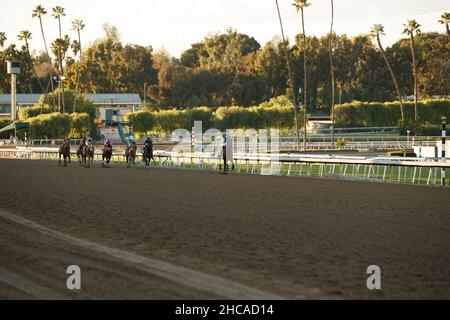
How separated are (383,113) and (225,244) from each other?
86467mm

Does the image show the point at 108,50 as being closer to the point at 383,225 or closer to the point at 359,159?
the point at 359,159

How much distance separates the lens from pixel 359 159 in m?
30.5

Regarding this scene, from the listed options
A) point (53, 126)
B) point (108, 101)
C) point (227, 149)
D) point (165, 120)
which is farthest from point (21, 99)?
point (227, 149)

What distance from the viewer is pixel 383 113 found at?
314ft

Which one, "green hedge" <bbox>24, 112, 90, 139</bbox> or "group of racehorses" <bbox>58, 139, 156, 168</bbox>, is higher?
"green hedge" <bbox>24, 112, 90, 139</bbox>

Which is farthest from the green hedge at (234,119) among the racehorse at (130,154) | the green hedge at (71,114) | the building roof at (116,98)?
the racehorse at (130,154)

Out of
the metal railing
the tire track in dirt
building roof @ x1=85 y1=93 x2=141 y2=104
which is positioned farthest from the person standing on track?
building roof @ x1=85 y1=93 x2=141 y2=104

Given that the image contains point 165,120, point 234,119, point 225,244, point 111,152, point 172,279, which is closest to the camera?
point 172,279

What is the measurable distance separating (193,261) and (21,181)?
18.9 metres

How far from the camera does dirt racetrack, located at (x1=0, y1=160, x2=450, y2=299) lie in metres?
8.16

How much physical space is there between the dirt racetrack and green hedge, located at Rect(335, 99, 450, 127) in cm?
7477

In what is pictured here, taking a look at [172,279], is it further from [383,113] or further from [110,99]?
[110,99]

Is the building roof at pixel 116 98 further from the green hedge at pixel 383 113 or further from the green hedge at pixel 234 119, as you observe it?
the green hedge at pixel 383 113

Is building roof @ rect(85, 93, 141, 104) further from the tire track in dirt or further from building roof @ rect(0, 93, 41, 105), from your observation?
the tire track in dirt
